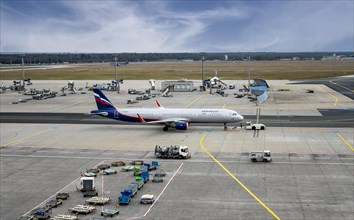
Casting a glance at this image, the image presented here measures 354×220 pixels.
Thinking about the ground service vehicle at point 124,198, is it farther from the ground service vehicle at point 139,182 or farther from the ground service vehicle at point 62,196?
the ground service vehicle at point 62,196

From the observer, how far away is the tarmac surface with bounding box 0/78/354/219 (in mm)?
41938

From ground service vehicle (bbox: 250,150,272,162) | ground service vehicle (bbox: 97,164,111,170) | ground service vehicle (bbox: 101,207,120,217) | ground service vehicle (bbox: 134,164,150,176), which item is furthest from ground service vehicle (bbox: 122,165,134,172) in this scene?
ground service vehicle (bbox: 250,150,272,162)

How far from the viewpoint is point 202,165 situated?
56969 millimetres

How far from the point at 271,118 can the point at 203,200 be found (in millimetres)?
55157

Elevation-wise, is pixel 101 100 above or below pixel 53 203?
above

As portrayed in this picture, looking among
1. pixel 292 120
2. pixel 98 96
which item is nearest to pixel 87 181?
pixel 98 96

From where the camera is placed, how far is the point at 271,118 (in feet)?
313

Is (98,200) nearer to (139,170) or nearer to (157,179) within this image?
(157,179)

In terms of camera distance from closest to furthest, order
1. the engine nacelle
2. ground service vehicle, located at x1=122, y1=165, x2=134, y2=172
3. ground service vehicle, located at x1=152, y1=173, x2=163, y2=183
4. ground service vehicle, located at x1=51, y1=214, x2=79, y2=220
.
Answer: ground service vehicle, located at x1=51, y1=214, x2=79, y2=220, ground service vehicle, located at x1=152, y1=173, x2=163, y2=183, ground service vehicle, located at x1=122, y1=165, x2=134, y2=172, the engine nacelle

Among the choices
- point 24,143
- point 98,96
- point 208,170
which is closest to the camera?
point 208,170

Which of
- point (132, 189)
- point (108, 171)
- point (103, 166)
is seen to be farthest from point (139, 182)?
point (103, 166)

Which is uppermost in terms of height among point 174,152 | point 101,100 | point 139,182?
point 101,100

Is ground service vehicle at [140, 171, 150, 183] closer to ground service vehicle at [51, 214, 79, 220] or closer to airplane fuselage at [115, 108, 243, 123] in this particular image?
ground service vehicle at [51, 214, 79, 220]

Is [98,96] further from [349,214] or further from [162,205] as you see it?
[349,214]
